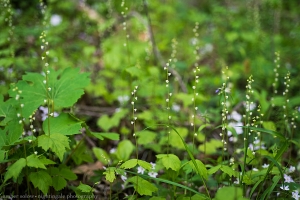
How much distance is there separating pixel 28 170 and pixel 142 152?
1279 mm

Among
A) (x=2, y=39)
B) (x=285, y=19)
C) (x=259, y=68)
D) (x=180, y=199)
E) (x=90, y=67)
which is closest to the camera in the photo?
(x=180, y=199)

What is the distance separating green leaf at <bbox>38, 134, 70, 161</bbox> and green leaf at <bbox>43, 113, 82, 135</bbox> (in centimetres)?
9

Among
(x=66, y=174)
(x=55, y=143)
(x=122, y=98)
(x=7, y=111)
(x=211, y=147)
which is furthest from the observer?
(x=122, y=98)

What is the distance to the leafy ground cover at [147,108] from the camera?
1.88m

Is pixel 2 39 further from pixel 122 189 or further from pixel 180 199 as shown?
pixel 180 199

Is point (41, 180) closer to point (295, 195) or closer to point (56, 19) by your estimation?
point (295, 195)

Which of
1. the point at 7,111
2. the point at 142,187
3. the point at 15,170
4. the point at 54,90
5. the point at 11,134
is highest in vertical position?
the point at 54,90

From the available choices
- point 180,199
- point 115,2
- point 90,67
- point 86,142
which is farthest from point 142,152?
point 115,2

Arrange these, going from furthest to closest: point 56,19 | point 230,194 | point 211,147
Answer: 1. point 56,19
2. point 211,147
3. point 230,194

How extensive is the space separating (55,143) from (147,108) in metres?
1.99

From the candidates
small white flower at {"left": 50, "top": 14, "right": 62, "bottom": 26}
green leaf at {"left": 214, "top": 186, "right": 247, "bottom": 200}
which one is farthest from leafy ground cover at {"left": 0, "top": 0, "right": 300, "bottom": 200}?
small white flower at {"left": 50, "top": 14, "right": 62, "bottom": 26}

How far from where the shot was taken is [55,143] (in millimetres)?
1738

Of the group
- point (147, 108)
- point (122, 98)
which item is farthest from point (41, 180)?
point (147, 108)

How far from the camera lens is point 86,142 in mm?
3033
